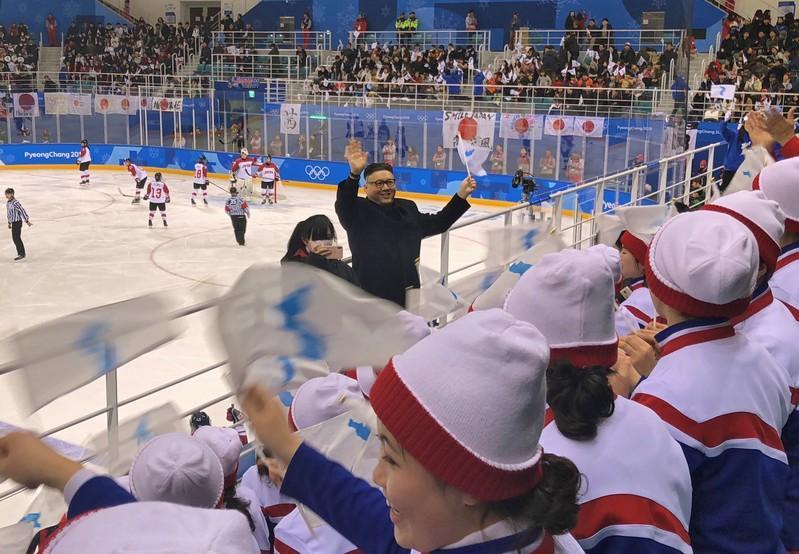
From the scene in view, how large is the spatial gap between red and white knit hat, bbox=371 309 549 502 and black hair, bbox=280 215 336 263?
2.15 metres

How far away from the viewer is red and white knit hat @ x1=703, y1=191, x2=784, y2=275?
2.39 metres

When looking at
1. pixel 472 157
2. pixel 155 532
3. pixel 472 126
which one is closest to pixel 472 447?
pixel 155 532

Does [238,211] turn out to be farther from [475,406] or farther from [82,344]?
[475,406]

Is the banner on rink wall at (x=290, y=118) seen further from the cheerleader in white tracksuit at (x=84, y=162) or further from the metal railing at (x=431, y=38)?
the metal railing at (x=431, y=38)

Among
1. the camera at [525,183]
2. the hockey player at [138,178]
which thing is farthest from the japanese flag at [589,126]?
the hockey player at [138,178]

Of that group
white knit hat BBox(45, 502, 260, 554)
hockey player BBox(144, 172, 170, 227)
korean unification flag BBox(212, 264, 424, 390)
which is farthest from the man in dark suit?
hockey player BBox(144, 172, 170, 227)

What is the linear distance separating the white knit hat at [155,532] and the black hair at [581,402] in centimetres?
76

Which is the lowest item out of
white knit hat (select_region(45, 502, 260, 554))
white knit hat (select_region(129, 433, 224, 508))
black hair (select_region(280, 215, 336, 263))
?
white knit hat (select_region(129, 433, 224, 508))

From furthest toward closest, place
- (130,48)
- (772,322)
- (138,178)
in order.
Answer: (130,48) → (138,178) → (772,322)

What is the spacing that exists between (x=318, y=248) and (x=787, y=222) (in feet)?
5.68

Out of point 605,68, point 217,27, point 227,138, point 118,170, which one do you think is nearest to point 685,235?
point 605,68

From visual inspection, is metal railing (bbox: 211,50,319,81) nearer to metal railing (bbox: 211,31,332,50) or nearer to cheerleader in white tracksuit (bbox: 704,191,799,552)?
metal railing (bbox: 211,31,332,50)

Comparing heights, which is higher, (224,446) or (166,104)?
(166,104)

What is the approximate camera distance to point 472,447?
1.22m
